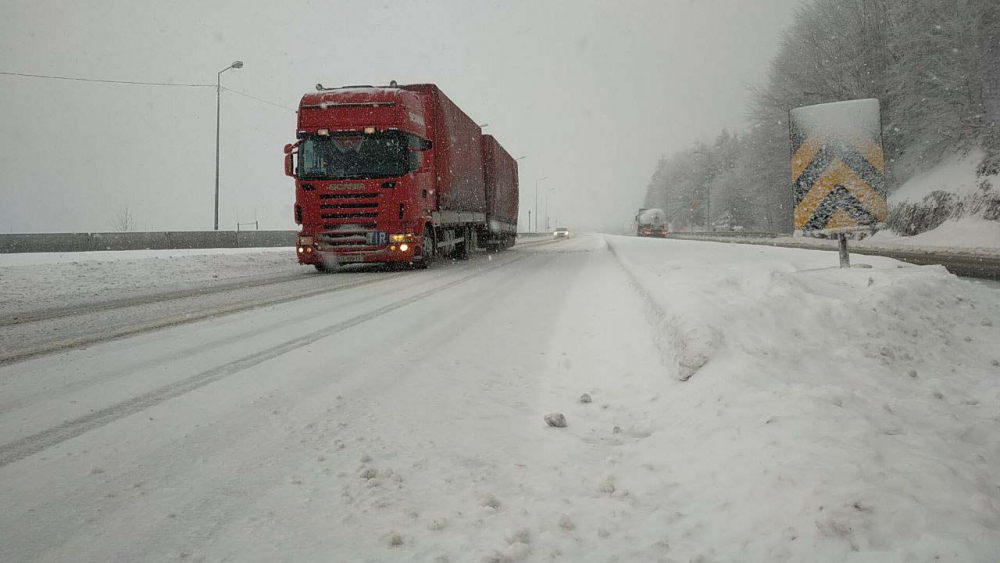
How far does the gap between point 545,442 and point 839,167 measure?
5.61 m

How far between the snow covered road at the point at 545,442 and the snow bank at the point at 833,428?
0.04ft

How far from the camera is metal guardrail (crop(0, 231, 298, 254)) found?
18.9 m

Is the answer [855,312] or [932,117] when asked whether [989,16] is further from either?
[855,312]

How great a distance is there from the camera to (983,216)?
71.6 feet

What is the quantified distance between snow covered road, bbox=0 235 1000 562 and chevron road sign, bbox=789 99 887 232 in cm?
188

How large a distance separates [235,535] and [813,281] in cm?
480

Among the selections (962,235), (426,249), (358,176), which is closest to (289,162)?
(358,176)

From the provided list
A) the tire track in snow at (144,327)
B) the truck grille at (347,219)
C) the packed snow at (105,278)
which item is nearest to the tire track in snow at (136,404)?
the tire track in snow at (144,327)

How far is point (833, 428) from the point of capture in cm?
204

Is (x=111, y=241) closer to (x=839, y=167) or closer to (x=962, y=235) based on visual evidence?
(x=839, y=167)

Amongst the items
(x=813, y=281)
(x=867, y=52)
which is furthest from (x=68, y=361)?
(x=867, y=52)

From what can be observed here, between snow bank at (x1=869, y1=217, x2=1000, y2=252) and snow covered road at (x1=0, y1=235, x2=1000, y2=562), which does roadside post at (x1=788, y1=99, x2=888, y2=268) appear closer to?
snow covered road at (x1=0, y1=235, x2=1000, y2=562)

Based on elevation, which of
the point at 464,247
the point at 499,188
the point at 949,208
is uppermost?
the point at 499,188

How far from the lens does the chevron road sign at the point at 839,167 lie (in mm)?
6027
